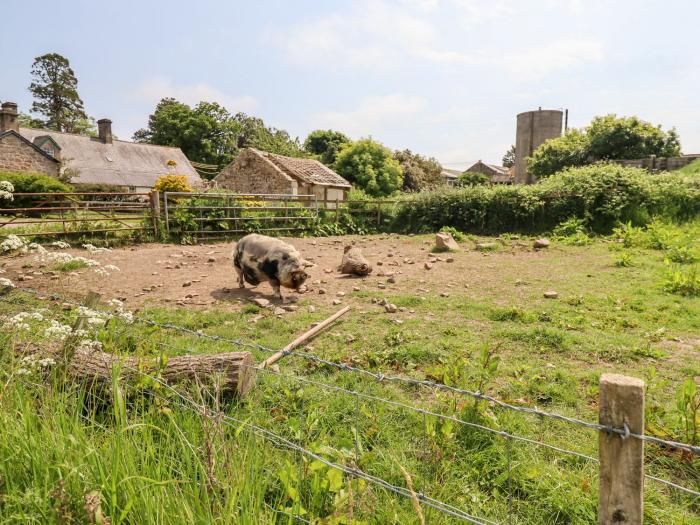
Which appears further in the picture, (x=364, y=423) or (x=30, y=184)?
(x=30, y=184)

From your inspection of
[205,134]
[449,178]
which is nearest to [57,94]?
[205,134]

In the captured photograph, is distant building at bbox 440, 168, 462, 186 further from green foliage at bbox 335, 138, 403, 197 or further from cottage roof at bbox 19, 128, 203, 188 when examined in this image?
cottage roof at bbox 19, 128, 203, 188

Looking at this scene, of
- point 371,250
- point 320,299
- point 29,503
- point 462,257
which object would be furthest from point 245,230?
point 29,503

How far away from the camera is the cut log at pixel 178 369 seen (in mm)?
2836

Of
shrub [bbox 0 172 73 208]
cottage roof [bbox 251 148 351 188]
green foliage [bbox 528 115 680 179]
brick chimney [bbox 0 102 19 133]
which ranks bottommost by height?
shrub [bbox 0 172 73 208]

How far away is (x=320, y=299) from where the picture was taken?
6.95 meters

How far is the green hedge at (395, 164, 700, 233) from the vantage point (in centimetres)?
1395

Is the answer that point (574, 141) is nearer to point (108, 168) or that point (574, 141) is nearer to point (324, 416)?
point (324, 416)

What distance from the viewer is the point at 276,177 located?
24766 millimetres

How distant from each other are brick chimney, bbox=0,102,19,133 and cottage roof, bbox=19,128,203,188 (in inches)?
53.4

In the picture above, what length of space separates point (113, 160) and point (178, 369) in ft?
118

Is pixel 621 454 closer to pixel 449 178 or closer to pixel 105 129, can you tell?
pixel 105 129

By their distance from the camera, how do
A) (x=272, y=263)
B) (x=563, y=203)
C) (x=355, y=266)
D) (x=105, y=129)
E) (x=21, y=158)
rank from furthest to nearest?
1. (x=105, y=129)
2. (x=21, y=158)
3. (x=563, y=203)
4. (x=355, y=266)
5. (x=272, y=263)

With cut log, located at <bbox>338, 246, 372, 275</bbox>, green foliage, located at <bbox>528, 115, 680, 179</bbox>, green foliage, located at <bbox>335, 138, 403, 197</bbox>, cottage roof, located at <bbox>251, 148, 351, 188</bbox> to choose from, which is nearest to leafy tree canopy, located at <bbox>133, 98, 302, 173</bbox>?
green foliage, located at <bbox>335, 138, 403, 197</bbox>
